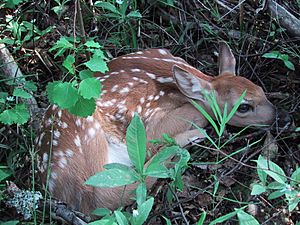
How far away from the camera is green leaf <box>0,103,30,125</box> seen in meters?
3.84

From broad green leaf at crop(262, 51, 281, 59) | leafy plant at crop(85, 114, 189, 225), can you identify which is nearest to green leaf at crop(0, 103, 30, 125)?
leafy plant at crop(85, 114, 189, 225)

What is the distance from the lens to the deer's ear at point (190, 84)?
4.12 meters

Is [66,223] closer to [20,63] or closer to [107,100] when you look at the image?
[107,100]

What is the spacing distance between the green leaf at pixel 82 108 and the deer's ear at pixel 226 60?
1261 millimetres

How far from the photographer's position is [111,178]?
Result: 2.77 metres

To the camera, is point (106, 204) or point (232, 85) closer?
point (106, 204)

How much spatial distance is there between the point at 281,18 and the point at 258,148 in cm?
123

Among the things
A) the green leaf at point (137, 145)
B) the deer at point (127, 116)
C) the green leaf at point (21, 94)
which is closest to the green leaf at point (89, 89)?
the deer at point (127, 116)

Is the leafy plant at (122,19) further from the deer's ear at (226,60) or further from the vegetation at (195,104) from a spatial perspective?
the deer's ear at (226,60)

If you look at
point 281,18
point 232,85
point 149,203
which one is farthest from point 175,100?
point 149,203

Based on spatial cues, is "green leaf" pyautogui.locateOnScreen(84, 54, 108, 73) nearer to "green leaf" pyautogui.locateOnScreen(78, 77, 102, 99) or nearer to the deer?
"green leaf" pyautogui.locateOnScreen(78, 77, 102, 99)

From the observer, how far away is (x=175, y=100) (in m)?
4.40

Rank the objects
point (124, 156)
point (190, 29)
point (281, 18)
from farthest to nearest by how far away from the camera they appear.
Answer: point (190, 29)
point (281, 18)
point (124, 156)

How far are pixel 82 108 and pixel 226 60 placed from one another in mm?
1363
